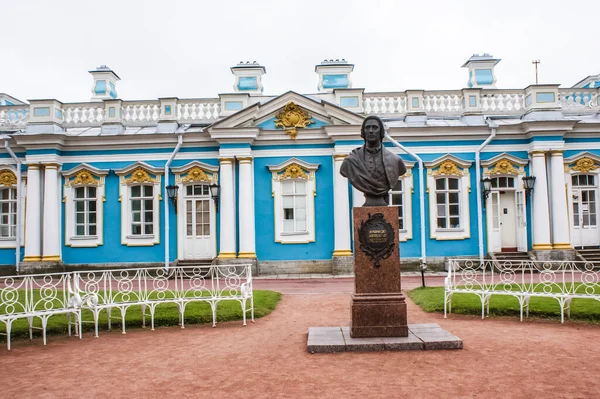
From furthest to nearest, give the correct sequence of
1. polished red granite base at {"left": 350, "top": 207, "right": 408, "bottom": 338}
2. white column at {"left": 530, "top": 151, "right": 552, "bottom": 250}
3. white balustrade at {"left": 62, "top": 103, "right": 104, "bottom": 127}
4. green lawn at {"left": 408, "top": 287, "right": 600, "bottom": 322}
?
white balustrade at {"left": 62, "top": 103, "right": 104, "bottom": 127} → white column at {"left": 530, "top": 151, "right": 552, "bottom": 250} → green lawn at {"left": 408, "top": 287, "right": 600, "bottom": 322} → polished red granite base at {"left": 350, "top": 207, "right": 408, "bottom": 338}

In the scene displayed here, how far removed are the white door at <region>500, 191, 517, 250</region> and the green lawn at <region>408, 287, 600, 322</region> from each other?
6834 millimetres

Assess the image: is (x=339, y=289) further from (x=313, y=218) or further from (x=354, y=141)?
(x=354, y=141)

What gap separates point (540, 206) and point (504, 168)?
147 cm

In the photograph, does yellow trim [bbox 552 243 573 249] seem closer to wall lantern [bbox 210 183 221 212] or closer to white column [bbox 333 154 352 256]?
white column [bbox 333 154 352 256]

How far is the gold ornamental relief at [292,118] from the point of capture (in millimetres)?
14938

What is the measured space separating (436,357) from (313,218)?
32.0ft

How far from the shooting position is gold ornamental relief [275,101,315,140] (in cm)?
1494

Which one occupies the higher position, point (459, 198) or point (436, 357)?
point (459, 198)

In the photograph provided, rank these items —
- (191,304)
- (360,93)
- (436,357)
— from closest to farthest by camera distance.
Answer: (436,357)
(191,304)
(360,93)

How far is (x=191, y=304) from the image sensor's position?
8648 millimetres

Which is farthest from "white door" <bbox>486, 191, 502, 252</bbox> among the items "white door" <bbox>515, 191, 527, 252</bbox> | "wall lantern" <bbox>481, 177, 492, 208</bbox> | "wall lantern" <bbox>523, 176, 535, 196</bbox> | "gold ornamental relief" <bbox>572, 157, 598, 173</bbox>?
"gold ornamental relief" <bbox>572, 157, 598, 173</bbox>

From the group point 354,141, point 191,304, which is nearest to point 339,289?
point 191,304

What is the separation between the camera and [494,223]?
49.6ft

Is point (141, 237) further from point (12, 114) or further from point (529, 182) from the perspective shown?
point (529, 182)
